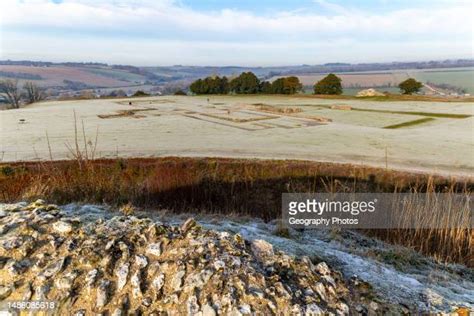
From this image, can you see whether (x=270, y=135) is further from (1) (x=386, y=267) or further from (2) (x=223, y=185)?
(1) (x=386, y=267)

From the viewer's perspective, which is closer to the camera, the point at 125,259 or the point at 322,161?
the point at 125,259

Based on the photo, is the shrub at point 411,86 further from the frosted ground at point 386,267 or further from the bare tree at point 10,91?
the bare tree at point 10,91

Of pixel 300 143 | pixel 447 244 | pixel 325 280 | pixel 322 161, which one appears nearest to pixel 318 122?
pixel 300 143

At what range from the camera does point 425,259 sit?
4.41 m

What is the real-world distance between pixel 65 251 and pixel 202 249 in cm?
104

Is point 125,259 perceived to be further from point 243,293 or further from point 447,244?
point 447,244

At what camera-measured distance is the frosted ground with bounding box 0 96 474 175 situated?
43.7ft

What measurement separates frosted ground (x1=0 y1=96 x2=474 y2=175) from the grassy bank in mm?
1440

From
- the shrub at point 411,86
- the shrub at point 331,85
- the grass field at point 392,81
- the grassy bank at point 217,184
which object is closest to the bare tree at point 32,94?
the shrub at point 331,85

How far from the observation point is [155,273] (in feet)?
8.32

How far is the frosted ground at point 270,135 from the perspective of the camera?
1331 centimetres

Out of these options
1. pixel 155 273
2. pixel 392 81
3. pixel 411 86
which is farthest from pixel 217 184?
pixel 392 81
